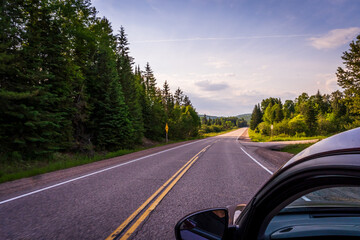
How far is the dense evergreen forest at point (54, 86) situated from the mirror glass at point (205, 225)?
12109 mm

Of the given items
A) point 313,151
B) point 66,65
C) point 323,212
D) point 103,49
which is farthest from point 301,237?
point 103,49

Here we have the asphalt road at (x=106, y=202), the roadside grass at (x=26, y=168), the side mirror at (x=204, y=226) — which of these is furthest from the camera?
the roadside grass at (x=26, y=168)

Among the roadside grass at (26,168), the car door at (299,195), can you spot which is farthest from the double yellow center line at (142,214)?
the roadside grass at (26,168)

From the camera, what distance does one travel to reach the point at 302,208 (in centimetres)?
139

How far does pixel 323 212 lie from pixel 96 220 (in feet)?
11.8

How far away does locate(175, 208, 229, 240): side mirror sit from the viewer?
1.28 metres

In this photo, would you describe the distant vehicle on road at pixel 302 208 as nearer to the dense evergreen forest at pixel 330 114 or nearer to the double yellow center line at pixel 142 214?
the double yellow center line at pixel 142 214

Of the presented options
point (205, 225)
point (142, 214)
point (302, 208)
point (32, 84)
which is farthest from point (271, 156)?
point (32, 84)

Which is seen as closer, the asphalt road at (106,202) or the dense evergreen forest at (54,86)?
the asphalt road at (106,202)

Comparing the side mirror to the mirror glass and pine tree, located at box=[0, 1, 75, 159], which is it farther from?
pine tree, located at box=[0, 1, 75, 159]

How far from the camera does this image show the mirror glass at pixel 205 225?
1.29 metres

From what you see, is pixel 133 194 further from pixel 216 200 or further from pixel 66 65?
pixel 66 65

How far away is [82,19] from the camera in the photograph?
65.0ft

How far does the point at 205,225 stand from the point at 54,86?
15716 millimetres
